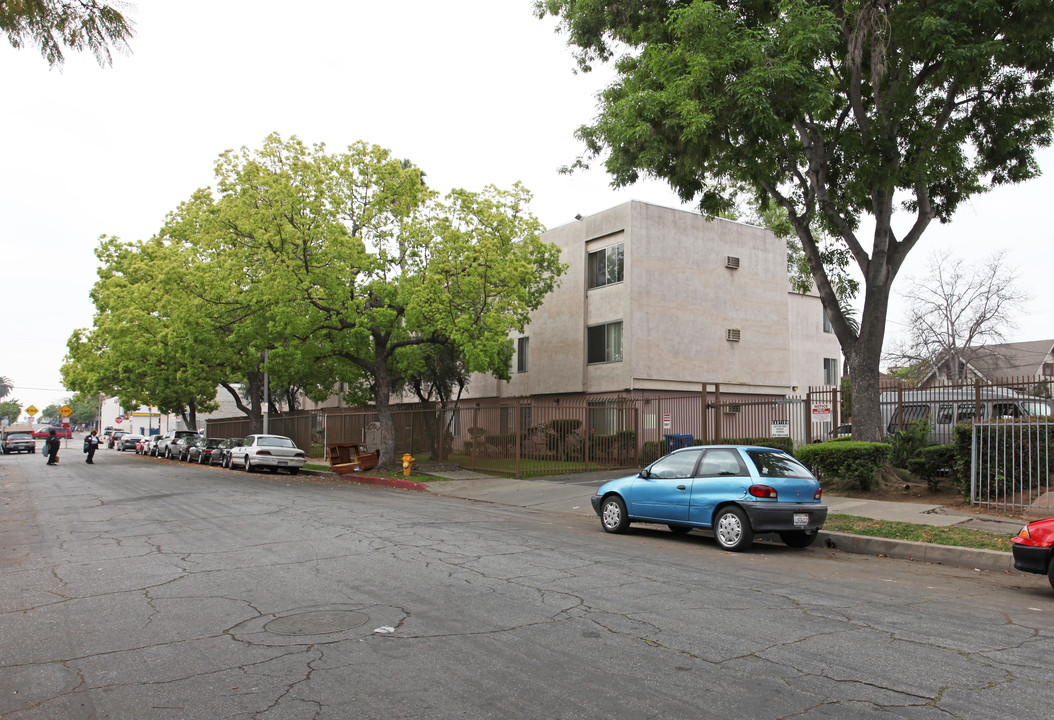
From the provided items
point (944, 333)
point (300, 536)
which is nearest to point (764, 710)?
point (300, 536)

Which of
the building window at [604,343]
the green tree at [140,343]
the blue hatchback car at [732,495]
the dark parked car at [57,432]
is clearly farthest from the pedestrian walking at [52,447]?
the blue hatchback car at [732,495]

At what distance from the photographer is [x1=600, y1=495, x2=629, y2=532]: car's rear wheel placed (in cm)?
1223

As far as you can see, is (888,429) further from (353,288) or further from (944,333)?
(944,333)

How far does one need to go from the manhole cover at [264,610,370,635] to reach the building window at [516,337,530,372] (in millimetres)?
26239

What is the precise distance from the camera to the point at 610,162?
1858 cm

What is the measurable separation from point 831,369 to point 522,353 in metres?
15.6

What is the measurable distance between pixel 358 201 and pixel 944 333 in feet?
106

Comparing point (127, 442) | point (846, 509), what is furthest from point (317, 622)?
point (127, 442)

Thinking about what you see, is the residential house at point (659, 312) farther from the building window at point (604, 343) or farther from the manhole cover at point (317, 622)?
the manhole cover at point (317, 622)

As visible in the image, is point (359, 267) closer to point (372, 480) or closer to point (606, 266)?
point (372, 480)

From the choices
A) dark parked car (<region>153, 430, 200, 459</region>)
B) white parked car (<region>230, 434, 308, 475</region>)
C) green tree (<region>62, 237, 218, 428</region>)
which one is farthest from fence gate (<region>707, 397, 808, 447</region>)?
dark parked car (<region>153, 430, 200, 459</region>)

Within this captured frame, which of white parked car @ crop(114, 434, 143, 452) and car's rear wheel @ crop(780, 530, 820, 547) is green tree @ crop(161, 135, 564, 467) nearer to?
car's rear wheel @ crop(780, 530, 820, 547)

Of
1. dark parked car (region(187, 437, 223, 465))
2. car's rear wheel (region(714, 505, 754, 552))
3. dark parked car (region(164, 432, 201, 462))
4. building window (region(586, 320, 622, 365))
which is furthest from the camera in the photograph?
dark parked car (region(164, 432, 201, 462))

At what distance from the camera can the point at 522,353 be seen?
33.1 meters
